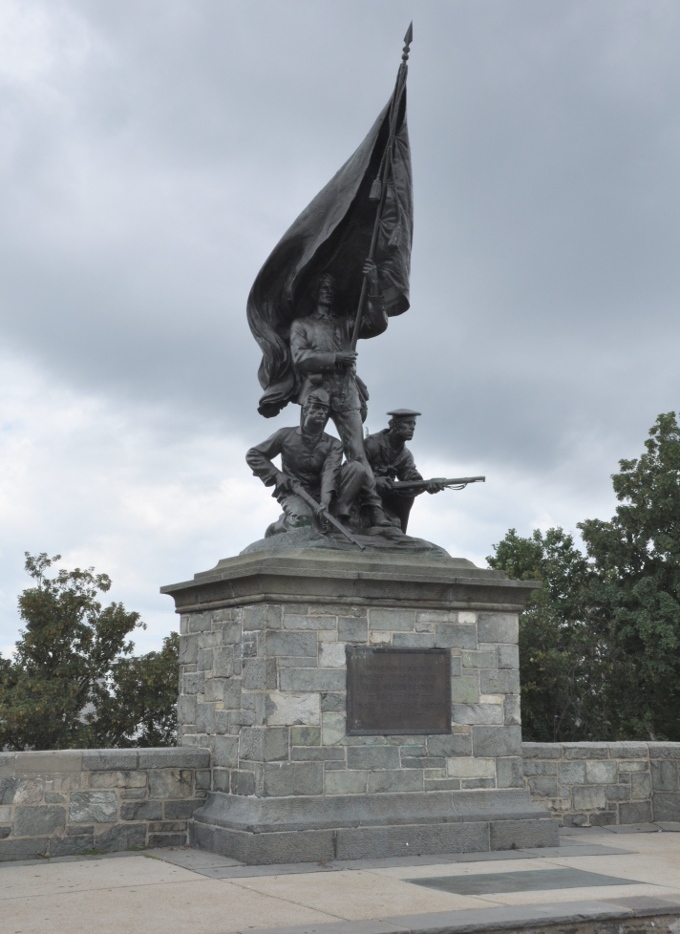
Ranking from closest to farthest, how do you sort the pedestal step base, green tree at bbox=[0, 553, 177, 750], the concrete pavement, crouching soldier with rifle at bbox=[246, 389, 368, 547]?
the concrete pavement → the pedestal step base → crouching soldier with rifle at bbox=[246, 389, 368, 547] → green tree at bbox=[0, 553, 177, 750]

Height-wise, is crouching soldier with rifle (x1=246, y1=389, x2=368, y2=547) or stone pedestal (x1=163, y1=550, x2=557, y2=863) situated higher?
crouching soldier with rifle (x1=246, y1=389, x2=368, y2=547)

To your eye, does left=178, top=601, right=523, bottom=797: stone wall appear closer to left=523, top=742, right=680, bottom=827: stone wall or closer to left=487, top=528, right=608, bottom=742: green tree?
left=523, top=742, right=680, bottom=827: stone wall

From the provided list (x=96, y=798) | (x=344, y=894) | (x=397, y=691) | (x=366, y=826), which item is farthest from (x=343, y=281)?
(x=344, y=894)

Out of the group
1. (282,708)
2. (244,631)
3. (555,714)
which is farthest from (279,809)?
(555,714)

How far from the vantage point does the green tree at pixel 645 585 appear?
2378cm

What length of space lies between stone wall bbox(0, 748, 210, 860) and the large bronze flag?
11.6 feet

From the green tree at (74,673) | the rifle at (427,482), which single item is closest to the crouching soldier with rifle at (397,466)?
the rifle at (427,482)

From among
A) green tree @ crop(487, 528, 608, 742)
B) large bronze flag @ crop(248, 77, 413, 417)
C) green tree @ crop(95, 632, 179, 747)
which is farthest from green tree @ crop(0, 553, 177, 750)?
large bronze flag @ crop(248, 77, 413, 417)

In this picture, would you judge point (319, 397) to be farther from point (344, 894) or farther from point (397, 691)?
point (344, 894)

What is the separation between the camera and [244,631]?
28.1ft

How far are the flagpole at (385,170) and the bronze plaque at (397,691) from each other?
9.79ft

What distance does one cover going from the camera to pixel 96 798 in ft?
27.3

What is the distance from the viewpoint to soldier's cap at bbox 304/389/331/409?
9.64m

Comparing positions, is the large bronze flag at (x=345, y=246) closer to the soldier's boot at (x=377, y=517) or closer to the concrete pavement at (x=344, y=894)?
the soldier's boot at (x=377, y=517)
